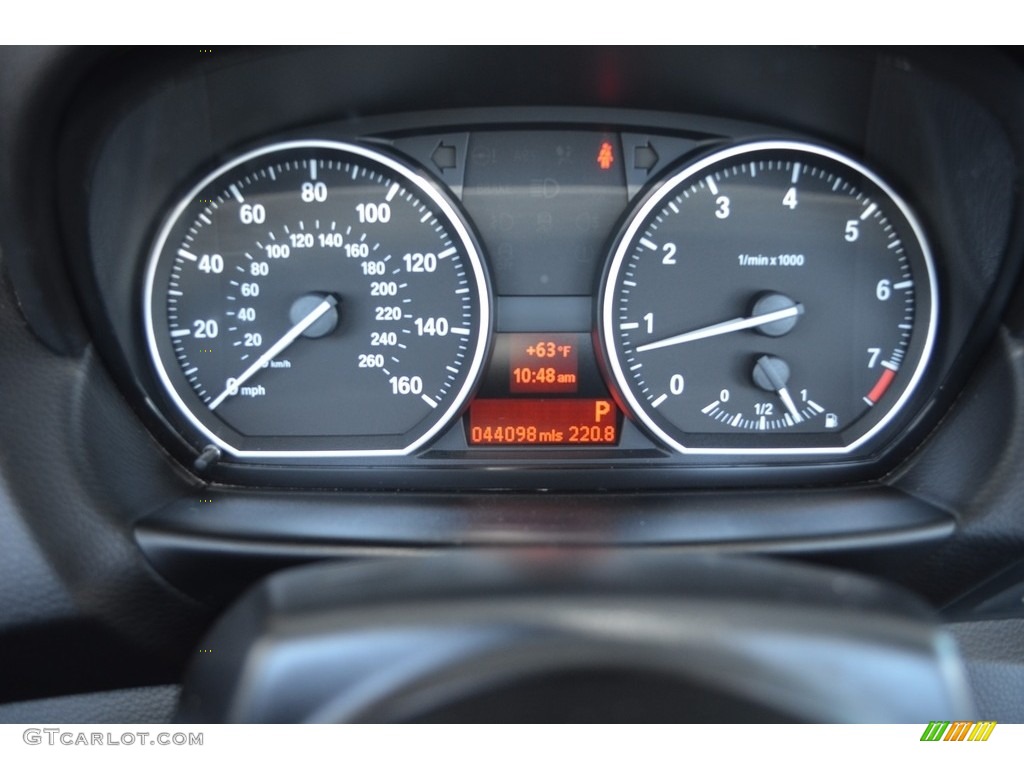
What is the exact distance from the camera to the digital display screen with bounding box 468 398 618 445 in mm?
2928

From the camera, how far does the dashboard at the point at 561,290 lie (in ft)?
8.39

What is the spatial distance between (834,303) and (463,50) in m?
1.10

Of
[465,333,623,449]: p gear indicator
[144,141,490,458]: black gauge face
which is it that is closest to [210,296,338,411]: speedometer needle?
[144,141,490,458]: black gauge face

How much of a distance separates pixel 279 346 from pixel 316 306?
0.44ft

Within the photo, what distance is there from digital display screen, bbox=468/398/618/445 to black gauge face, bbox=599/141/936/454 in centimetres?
10

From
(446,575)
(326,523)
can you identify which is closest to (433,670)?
(446,575)

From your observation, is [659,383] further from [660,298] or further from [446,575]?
[446,575]

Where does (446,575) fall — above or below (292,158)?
below

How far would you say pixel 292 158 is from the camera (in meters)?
2.87

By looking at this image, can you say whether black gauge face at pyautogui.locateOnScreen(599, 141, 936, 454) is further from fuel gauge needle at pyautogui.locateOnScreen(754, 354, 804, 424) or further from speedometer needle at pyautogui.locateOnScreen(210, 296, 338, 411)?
speedometer needle at pyautogui.locateOnScreen(210, 296, 338, 411)
